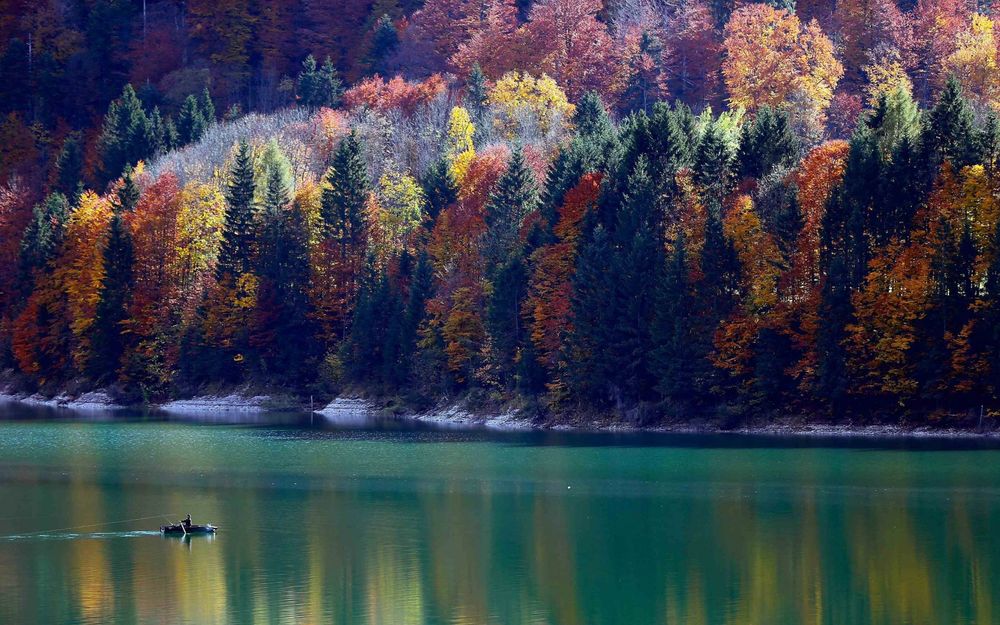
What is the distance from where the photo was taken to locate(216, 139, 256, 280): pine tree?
4094 inches

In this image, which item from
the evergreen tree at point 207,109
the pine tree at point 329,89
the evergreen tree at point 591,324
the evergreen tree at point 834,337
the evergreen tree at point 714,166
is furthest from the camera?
the pine tree at point 329,89

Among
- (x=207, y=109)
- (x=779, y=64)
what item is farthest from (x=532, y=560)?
(x=207, y=109)

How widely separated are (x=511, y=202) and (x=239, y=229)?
2145 centimetres

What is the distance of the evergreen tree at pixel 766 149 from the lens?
8062cm

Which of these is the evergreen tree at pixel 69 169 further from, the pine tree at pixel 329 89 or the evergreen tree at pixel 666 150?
the evergreen tree at pixel 666 150

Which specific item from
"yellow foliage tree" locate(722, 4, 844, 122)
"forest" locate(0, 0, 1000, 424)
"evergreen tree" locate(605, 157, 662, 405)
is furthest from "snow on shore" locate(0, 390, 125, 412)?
"yellow foliage tree" locate(722, 4, 844, 122)

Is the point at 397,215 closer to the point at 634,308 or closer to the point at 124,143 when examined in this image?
the point at 634,308

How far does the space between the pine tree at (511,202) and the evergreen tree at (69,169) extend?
5791cm

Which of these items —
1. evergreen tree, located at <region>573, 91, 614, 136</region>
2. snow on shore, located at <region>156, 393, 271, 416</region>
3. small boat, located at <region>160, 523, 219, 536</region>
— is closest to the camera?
small boat, located at <region>160, 523, 219, 536</region>

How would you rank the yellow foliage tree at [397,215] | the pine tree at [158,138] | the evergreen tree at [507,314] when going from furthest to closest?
the pine tree at [158,138]
the yellow foliage tree at [397,215]
the evergreen tree at [507,314]

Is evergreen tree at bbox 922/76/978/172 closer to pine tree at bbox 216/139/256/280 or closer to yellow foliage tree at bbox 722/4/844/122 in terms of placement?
yellow foliage tree at bbox 722/4/844/122

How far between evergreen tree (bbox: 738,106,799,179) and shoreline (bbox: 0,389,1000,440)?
46.6 ft

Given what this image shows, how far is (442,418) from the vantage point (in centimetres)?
8744

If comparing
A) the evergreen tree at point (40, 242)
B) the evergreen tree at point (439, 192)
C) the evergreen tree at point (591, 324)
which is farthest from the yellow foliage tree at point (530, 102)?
the evergreen tree at point (591, 324)
